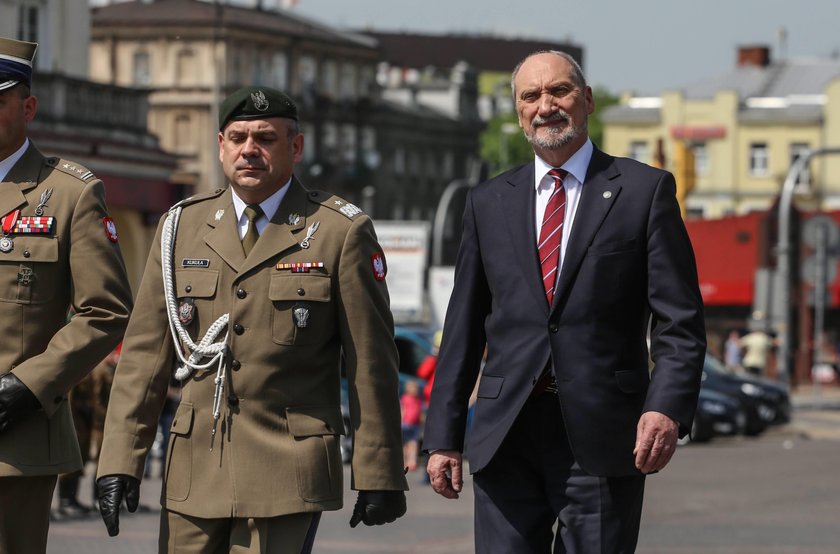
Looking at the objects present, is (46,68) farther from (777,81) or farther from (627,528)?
(777,81)

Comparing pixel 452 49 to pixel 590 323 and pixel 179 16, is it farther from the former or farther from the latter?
pixel 590 323

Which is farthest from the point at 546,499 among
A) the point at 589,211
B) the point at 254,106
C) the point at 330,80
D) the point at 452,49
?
the point at 452,49

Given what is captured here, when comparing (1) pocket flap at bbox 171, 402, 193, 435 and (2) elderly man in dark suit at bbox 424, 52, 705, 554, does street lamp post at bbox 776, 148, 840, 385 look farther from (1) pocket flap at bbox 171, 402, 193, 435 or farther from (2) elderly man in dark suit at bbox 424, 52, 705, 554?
Answer: (1) pocket flap at bbox 171, 402, 193, 435

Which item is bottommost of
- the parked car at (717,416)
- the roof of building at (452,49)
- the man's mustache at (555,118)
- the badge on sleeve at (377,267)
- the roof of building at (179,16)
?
the parked car at (717,416)

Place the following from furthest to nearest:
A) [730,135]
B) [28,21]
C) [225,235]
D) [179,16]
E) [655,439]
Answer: [179,16], [730,135], [28,21], [225,235], [655,439]

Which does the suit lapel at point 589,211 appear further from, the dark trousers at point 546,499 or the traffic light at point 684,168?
the traffic light at point 684,168

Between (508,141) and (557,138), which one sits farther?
(508,141)

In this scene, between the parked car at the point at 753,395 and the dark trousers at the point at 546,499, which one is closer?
the dark trousers at the point at 546,499

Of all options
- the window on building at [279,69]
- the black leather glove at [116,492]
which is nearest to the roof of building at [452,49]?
the window on building at [279,69]

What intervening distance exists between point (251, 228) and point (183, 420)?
619 mm

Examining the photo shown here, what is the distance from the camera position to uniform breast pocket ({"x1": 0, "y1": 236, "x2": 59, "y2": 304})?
641 cm

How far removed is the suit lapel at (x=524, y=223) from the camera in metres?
6.20

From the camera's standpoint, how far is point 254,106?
623 cm

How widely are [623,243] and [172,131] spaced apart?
298ft
